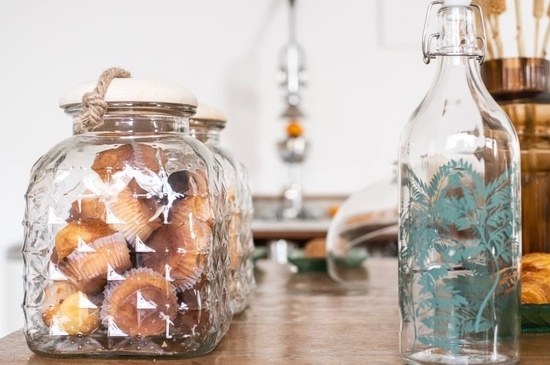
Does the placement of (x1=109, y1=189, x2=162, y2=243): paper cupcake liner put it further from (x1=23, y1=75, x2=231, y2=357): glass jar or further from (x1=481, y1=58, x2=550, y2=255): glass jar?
(x1=481, y1=58, x2=550, y2=255): glass jar

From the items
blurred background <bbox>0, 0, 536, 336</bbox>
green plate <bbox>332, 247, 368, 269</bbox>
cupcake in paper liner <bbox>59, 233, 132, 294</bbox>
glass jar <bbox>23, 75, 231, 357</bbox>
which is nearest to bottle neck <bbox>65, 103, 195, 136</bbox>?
glass jar <bbox>23, 75, 231, 357</bbox>

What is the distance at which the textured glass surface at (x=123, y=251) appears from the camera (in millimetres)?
642

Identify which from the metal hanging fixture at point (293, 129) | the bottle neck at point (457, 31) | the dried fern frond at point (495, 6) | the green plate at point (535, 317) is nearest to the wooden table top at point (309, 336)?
the green plate at point (535, 317)

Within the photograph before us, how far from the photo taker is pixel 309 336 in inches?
29.7

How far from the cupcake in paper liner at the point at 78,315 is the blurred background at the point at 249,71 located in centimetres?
308

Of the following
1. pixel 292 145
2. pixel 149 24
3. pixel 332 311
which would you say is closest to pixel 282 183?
pixel 292 145

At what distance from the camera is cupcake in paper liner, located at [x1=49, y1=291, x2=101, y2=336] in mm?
647

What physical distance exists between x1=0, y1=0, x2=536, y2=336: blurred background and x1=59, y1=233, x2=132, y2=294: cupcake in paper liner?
3076 millimetres

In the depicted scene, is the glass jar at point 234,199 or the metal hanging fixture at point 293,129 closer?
the glass jar at point 234,199

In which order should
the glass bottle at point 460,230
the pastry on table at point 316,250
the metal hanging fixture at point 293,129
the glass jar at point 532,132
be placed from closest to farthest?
the glass bottle at point 460,230 < the glass jar at point 532,132 < the pastry on table at point 316,250 < the metal hanging fixture at point 293,129

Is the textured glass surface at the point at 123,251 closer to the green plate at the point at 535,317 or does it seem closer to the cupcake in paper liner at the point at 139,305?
the cupcake in paper liner at the point at 139,305

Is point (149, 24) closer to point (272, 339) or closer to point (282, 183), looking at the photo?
point (282, 183)

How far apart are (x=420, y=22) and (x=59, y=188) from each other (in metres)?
3.43

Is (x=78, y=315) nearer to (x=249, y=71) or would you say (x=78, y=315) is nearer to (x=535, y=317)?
(x=535, y=317)
